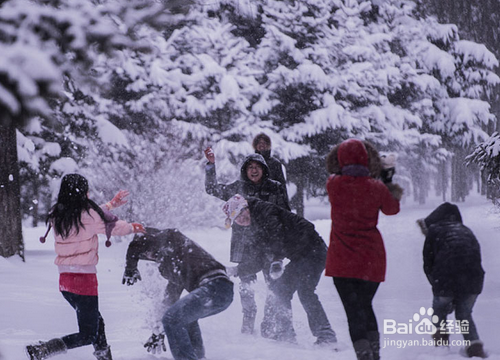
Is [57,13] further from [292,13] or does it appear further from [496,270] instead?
[292,13]

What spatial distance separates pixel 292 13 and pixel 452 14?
38.1 ft

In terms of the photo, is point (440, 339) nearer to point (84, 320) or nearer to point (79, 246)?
point (84, 320)

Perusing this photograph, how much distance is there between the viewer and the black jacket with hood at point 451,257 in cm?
475

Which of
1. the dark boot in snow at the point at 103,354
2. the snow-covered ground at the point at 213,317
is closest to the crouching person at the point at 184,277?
the dark boot in snow at the point at 103,354

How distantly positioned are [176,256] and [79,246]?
2.41ft

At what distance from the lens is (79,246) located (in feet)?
14.5

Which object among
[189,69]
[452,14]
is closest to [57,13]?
[189,69]

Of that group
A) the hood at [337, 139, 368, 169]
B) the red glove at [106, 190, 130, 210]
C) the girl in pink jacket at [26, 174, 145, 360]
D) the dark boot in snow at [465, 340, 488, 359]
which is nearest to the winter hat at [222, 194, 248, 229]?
the girl in pink jacket at [26, 174, 145, 360]

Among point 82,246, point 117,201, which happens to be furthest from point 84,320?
point 117,201

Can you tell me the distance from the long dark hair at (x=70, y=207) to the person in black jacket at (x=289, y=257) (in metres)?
1.44

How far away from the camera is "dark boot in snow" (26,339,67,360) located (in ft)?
13.8

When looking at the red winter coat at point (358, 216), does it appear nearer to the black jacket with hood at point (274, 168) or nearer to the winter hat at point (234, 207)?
the winter hat at point (234, 207)

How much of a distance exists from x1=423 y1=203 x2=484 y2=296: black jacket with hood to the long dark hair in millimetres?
2748

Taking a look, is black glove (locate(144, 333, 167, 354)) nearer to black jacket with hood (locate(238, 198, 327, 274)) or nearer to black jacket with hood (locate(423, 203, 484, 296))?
black jacket with hood (locate(238, 198, 327, 274))
